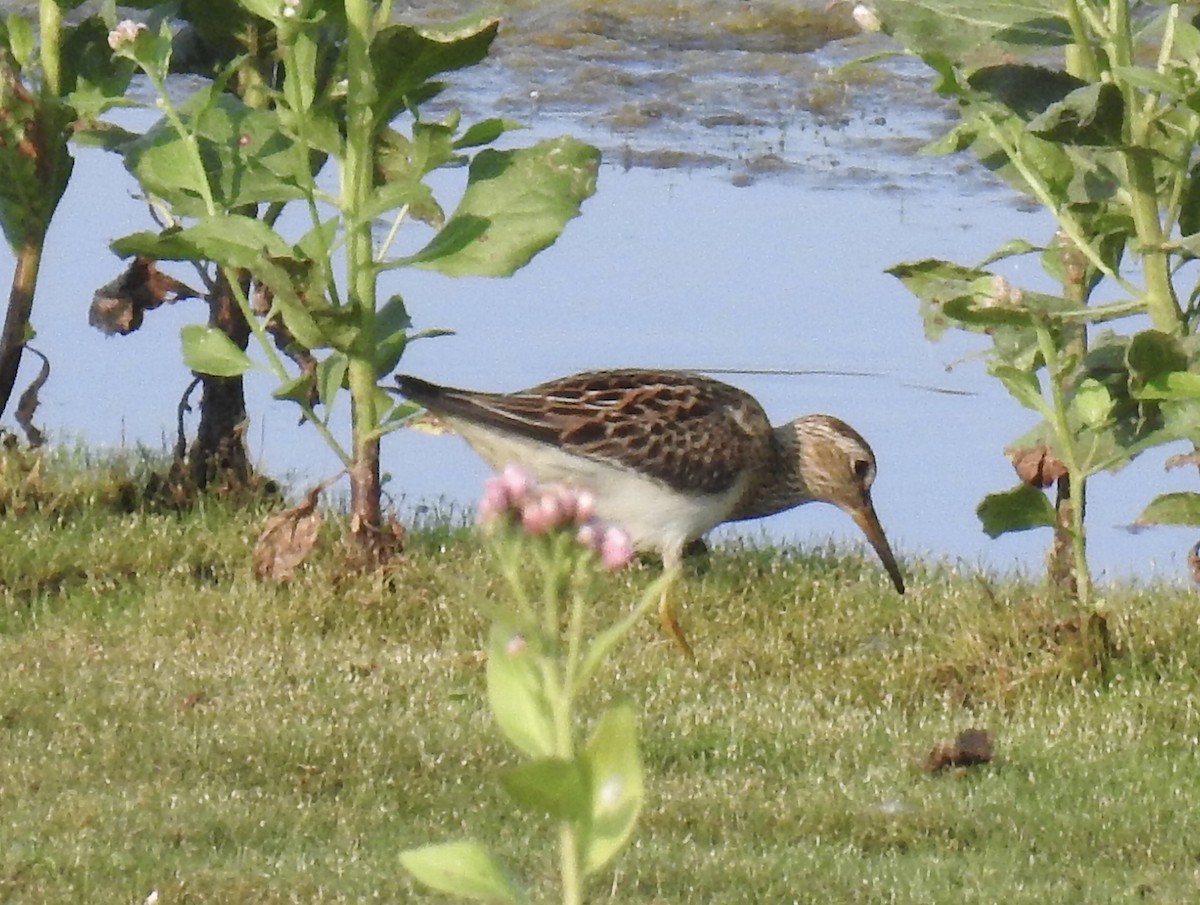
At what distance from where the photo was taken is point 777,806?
6250 millimetres

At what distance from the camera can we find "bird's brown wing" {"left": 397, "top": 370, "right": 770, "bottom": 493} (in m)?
8.15

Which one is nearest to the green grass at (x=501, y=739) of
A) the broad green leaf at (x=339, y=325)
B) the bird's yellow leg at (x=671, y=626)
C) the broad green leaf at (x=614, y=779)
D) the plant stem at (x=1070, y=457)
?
the bird's yellow leg at (x=671, y=626)

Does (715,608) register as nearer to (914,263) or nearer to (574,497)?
(914,263)

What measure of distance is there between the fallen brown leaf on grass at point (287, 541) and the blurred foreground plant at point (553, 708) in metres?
4.13

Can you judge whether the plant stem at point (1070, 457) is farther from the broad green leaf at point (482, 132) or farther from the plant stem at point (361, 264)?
the plant stem at point (361, 264)

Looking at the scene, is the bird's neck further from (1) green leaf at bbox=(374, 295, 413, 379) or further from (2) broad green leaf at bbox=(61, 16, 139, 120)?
(2) broad green leaf at bbox=(61, 16, 139, 120)

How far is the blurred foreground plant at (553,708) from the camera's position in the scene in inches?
141

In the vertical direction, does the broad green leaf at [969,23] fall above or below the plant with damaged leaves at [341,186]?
above

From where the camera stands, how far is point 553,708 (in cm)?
371

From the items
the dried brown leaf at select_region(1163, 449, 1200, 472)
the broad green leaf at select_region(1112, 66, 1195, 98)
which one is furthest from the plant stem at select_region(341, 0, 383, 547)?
the dried brown leaf at select_region(1163, 449, 1200, 472)

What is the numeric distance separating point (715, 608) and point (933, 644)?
2.80 ft

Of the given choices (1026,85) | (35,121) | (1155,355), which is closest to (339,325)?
(35,121)

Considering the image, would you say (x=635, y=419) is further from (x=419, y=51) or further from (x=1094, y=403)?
(x=1094, y=403)

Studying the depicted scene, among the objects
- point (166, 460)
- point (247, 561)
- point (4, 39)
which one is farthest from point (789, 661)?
point (4, 39)
